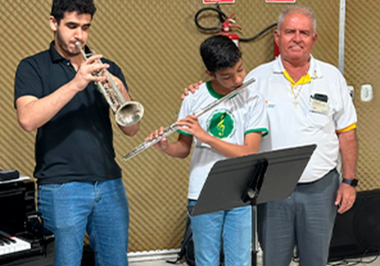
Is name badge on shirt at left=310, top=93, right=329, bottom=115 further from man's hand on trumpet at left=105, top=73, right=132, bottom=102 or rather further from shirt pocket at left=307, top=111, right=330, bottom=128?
man's hand on trumpet at left=105, top=73, right=132, bottom=102

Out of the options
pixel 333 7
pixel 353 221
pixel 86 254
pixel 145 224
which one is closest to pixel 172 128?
pixel 86 254

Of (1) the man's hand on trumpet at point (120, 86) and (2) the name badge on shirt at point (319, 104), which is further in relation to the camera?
(2) the name badge on shirt at point (319, 104)

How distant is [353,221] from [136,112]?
7.89ft

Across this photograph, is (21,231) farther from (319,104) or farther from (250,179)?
(319,104)

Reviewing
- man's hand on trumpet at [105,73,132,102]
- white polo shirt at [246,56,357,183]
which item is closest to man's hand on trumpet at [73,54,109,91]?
man's hand on trumpet at [105,73,132,102]

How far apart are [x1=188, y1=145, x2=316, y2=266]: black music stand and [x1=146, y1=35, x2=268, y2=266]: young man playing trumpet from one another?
0.49 feet

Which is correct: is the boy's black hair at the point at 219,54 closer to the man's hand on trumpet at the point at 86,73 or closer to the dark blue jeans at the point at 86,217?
the man's hand on trumpet at the point at 86,73

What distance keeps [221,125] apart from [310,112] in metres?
0.53

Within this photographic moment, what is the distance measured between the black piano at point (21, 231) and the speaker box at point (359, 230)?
7.90 feet

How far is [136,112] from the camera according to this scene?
1.97 m

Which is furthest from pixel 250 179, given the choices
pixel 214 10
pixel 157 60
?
pixel 214 10

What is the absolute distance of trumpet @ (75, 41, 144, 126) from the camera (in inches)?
74.9

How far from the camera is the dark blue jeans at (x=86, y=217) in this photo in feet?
6.35

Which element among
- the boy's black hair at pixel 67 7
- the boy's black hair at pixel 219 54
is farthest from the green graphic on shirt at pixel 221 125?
the boy's black hair at pixel 67 7
